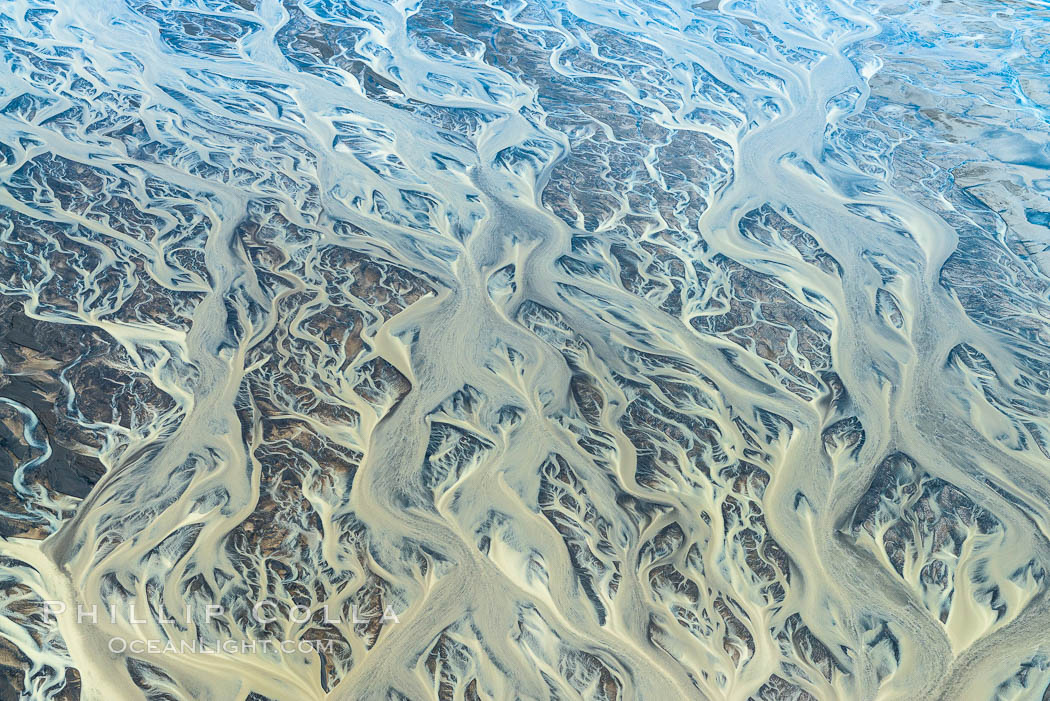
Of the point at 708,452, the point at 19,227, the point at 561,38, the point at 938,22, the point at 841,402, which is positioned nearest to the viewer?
the point at 708,452

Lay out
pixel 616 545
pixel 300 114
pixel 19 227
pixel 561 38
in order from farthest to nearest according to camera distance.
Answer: pixel 561 38, pixel 300 114, pixel 19 227, pixel 616 545

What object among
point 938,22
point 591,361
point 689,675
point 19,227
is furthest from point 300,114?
point 938,22

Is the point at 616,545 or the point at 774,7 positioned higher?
the point at 774,7

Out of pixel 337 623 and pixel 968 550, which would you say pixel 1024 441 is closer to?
pixel 968 550

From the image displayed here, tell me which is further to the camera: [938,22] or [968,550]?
[938,22]

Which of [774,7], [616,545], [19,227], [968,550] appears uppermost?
[774,7]

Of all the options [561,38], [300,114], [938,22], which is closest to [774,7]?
[938,22]

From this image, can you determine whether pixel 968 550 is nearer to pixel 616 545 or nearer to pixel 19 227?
pixel 616 545
